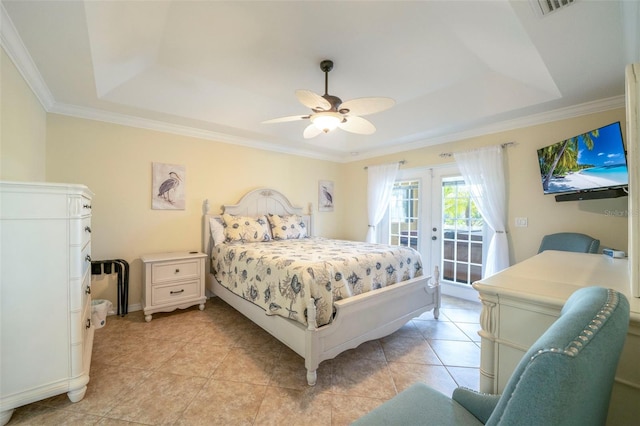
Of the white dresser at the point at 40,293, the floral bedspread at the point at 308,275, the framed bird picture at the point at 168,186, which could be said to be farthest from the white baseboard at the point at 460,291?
the white dresser at the point at 40,293

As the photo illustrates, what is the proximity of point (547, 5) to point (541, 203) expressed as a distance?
7.29 ft

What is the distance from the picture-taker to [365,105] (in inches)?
85.8

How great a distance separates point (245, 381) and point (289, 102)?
10.1 ft

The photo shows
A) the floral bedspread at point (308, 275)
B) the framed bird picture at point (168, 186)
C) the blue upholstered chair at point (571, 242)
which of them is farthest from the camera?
the framed bird picture at point (168, 186)

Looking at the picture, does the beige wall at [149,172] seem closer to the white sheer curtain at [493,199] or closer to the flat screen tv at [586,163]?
the white sheer curtain at [493,199]

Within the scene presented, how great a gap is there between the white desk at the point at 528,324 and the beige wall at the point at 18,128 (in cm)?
310

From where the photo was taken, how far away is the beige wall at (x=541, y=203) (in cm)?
263

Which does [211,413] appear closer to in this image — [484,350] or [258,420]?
[258,420]

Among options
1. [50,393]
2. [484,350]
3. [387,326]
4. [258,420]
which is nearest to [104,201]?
[50,393]

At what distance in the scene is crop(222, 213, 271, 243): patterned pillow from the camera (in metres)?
3.50

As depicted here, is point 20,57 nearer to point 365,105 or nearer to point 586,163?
point 365,105

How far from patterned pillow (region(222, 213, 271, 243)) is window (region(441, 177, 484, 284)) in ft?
9.01

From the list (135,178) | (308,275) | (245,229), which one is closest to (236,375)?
(308,275)

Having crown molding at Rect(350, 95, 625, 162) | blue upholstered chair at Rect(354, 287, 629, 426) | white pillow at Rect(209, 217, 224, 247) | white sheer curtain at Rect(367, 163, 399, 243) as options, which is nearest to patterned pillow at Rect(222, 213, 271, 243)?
white pillow at Rect(209, 217, 224, 247)
